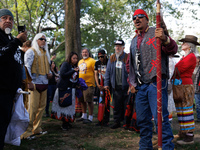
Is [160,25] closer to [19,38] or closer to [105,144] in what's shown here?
[19,38]

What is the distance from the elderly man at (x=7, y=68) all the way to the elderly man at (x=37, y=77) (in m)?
1.72

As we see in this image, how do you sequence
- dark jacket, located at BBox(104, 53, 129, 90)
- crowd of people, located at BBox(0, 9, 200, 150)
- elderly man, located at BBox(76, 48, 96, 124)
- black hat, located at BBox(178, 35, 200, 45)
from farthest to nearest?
elderly man, located at BBox(76, 48, 96, 124), dark jacket, located at BBox(104, 53, 129, 90), black hat, located at BBox(178, 35, 200, 45), crowd of people, located at BBox(0, 9, 200, 150)

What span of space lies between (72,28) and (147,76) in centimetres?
559

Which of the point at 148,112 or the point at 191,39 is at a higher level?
the point at 191,39

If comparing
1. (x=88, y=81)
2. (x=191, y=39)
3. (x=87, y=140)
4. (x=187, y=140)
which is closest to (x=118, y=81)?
(x=88, y=81)

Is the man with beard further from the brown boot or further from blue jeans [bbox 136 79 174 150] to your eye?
blue jeans [bbox 136 79 174 150]

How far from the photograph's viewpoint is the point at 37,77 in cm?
487

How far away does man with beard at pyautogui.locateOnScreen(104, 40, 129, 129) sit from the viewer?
19.3 feet

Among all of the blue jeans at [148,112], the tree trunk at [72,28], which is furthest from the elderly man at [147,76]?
the tree trunk at [72,28]

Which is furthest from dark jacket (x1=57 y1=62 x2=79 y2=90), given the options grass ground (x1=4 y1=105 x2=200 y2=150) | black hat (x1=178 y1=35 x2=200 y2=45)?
black hat (x1=178 y1=35 x2=200 y2=45)

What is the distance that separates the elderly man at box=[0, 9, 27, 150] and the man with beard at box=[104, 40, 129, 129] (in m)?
3.44

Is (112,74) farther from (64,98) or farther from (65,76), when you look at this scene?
(64,98)

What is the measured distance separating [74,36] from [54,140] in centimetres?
453

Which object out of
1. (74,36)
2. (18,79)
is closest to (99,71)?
(74,36)
